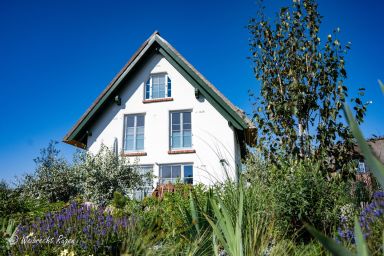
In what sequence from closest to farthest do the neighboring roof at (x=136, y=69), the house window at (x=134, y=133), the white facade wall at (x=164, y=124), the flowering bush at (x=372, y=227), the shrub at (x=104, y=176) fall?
the flowering bush at (x=372, y=227) → the shrub at (x=104, y=176) → the white facade wall at (x=164, y=124) → the neighboring roof at (x=136, y=69) → the house window at (x=134, y=133)

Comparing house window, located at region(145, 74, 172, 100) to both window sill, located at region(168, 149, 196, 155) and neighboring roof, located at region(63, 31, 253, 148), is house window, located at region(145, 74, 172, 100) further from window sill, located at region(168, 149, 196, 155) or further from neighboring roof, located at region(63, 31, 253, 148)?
window sill, located at region(168, 149, 196, 155)

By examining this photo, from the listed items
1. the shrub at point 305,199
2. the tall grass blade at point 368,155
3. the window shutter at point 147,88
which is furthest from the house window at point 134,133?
the tall grass blade at point 368,155

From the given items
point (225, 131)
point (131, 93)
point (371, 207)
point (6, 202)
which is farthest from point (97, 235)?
point (131, 93)

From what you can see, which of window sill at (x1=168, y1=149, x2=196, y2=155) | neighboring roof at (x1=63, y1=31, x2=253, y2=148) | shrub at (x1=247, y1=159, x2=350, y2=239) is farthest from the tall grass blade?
window sill at (x1=168, y1=149, x2=196, y2=155)

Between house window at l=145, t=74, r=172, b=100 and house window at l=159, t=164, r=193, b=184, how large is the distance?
141 inches

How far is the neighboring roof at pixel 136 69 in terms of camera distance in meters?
15.9

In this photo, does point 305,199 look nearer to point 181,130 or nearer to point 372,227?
point 372,227

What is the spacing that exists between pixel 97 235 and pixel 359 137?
391 centimetres

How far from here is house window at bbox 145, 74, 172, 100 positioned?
56.6 feet

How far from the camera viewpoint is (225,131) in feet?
51.7

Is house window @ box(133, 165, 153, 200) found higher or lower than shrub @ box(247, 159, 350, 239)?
higher

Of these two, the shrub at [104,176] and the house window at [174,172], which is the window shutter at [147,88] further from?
the shrub at [104,176]

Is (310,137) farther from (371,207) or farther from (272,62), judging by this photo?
(371,207)

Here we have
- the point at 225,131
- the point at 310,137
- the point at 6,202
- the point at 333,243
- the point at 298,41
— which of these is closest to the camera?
the point at 333,243
